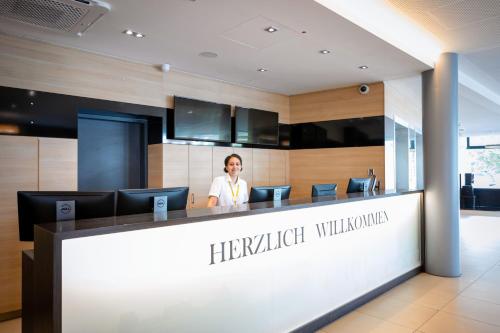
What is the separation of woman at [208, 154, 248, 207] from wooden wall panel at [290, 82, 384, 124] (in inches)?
118

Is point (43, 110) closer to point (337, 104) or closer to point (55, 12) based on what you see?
point (55, 12)

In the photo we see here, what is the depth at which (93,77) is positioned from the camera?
4.51 m

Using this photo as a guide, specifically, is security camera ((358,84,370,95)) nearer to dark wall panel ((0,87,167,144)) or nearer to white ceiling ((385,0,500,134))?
white ceiling ((385,0,500,134))

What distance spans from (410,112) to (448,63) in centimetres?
347

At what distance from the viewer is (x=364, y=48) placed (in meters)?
4.26

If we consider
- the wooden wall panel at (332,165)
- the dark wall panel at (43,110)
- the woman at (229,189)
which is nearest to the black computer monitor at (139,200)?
the woman at (229,189)

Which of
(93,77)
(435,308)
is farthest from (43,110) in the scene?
(435,308)

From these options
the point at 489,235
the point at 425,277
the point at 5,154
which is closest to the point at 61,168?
the point at 5,154

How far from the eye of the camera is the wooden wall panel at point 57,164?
4.02 metres

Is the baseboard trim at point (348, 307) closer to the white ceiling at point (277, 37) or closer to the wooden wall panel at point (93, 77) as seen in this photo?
the white ceiling at point (277, 37)

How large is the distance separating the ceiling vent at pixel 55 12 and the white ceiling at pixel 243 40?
0.49 ft

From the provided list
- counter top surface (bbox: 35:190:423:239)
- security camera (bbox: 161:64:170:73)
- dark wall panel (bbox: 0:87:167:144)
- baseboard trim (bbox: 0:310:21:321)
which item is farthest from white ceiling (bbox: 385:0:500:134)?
baseboard trim (bbox: 0:310:21:321)

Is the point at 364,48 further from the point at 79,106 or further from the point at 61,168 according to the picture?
the point at 61,168

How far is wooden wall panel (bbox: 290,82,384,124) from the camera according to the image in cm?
616
